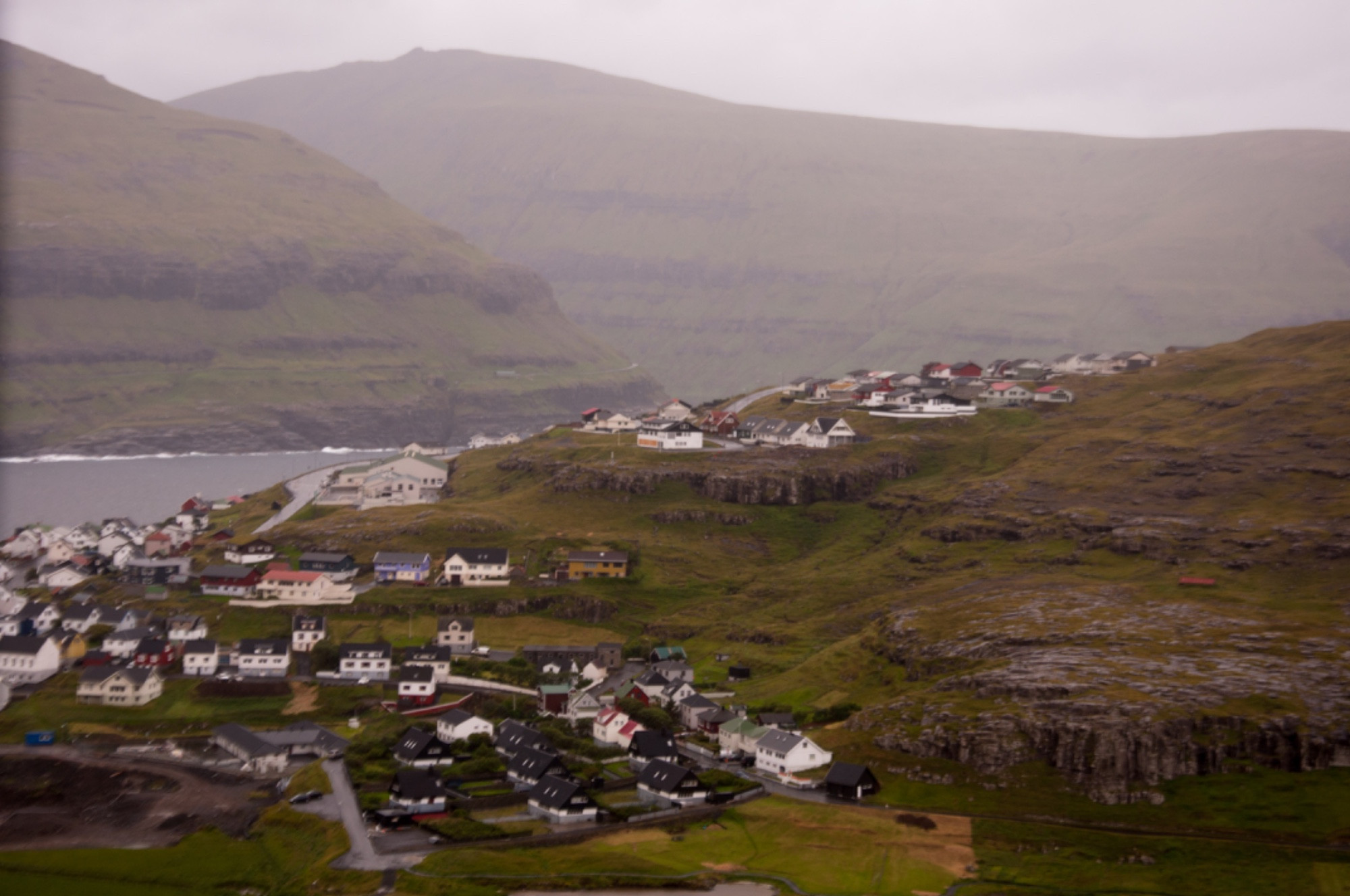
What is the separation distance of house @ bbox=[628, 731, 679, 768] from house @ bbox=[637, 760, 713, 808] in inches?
140

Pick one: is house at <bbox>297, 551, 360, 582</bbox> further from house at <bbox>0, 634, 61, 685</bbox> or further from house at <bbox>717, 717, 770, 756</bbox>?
house at <bbox>717, 717, 770, 756</bbox>

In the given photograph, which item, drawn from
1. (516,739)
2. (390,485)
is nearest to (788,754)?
(516,739)

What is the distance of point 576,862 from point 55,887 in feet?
84.9

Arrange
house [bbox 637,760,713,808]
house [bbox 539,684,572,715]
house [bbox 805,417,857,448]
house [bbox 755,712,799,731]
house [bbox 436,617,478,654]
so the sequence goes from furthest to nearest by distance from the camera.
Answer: house [bbox 805,417,857,448] → house [bbox 436,617,478,654] → house [bbox 539,684,572,715] → house [bbox 755,712,799,731] → house [bbox 637,760,713,808]

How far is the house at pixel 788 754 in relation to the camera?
251 ft

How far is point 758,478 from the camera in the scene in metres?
135

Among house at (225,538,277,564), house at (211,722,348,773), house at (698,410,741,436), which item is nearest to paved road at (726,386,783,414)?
house at (698,410,741,436)

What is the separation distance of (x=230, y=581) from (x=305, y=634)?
49.1 feet

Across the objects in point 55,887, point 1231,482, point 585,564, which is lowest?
point 55,887

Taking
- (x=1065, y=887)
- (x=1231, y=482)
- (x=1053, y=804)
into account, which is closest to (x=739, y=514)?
(x=1231, y=482)

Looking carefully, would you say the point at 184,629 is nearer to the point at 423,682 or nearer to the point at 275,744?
the point at 423,682

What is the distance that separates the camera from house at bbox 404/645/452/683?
95.3 metres

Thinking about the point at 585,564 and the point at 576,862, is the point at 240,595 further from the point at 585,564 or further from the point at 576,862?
the point at 576,862

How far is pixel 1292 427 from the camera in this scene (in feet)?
411
